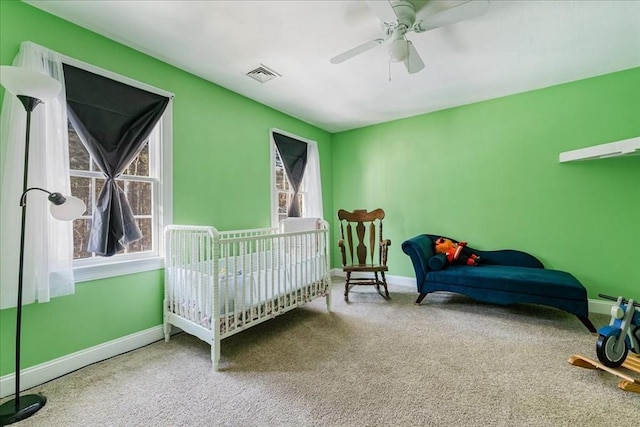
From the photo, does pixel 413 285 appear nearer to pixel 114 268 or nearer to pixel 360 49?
pixel 360 49

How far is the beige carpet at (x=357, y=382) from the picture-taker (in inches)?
55.6

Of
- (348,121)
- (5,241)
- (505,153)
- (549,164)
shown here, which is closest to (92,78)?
(5,241)

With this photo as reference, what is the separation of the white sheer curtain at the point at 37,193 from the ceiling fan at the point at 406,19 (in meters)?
1.93

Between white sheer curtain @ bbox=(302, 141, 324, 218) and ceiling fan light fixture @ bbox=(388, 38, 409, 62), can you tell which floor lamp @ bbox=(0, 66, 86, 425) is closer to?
ceiling fan light fixture @ bbox=(388, 38, 409, 62)

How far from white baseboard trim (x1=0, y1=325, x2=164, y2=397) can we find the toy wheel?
3206mm

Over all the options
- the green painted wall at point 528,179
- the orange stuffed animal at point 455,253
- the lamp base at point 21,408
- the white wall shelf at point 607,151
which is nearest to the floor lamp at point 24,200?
the lamp base at point 21,408

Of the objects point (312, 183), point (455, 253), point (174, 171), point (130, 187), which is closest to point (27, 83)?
point (130, 187)

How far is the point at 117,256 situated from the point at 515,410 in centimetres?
282

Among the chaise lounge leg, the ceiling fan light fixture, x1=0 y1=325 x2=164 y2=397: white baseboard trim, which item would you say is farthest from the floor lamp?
the chaise lounge leg

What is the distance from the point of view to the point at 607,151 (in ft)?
7.82

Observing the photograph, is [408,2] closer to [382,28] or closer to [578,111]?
[382,28]

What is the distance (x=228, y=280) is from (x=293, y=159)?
2233mm

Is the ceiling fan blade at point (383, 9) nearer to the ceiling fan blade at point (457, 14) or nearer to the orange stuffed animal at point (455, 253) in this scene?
the ceiling fan blade at point (457, 14)

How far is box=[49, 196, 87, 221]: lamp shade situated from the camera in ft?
4.75
